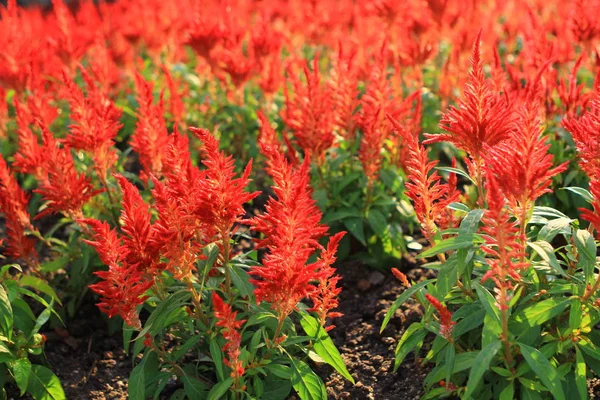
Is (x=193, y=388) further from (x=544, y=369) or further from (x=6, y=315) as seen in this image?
(x=544, y=369)

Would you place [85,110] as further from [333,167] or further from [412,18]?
[412,18]

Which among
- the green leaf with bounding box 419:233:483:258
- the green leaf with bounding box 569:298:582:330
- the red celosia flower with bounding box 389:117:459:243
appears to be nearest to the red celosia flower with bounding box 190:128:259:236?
the red celosia flower with bounding box 389:117:459:243

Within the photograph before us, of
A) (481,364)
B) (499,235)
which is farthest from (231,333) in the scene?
(499,235)

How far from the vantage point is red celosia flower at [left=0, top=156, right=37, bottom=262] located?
161 inches

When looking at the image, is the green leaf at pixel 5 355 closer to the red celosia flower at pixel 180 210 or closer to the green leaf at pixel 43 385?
the green leaf at pixel 43 385

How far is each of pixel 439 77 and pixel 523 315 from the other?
317 cm

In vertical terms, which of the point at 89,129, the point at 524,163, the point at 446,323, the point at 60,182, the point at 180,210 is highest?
the point at 524,163

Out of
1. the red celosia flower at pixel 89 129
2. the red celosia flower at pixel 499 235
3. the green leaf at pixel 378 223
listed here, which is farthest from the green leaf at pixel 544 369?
the red celosia flower at pixel 89 129

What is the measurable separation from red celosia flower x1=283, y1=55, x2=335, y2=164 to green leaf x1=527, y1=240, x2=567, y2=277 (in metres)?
1.73

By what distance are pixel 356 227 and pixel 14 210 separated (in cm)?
200

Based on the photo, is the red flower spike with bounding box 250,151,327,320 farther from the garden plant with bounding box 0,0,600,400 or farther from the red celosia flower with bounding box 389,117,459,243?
the red celosia flower with bounding box 389,117,459,243

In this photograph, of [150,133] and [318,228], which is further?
[150,133]

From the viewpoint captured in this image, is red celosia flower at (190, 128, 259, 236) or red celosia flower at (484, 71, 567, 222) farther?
red celosia flower at (190, 128, 259, 236)

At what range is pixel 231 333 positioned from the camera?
310 centimetres
